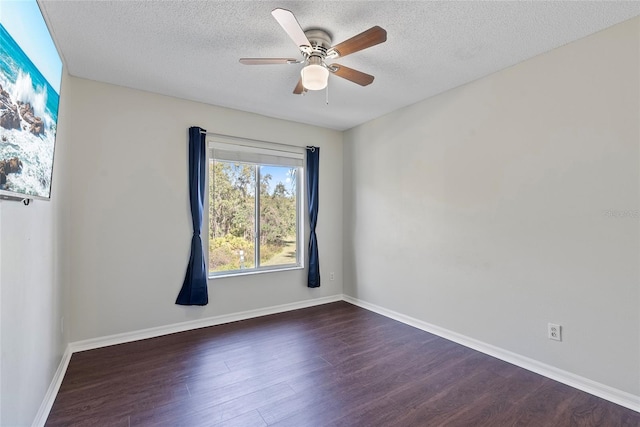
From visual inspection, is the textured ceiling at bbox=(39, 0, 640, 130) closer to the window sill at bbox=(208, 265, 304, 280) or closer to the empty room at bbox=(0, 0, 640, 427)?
the empty room at bbox=(0, 0, 640, 427)

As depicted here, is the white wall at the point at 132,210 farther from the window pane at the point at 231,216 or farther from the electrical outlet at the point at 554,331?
the electrical outlet at the point at 554,331

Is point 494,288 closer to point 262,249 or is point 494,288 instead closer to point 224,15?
point 262,249

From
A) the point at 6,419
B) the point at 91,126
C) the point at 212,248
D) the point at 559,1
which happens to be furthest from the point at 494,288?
the point at 91,126

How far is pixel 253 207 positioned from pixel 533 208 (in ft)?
10.1

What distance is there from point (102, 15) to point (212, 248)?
96.1 inches

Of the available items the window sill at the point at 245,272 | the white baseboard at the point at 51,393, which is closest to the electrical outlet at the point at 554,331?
the window sill at the point at 245,272

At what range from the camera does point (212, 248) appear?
12.2 feet

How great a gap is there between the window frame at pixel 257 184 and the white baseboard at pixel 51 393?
1.43 metres

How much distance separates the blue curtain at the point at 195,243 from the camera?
3396mm

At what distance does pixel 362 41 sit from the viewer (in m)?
1.92

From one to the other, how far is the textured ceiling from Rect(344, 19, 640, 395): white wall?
0.97ft

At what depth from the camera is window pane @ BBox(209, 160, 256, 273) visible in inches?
147

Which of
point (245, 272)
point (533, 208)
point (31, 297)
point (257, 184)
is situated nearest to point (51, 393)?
point (31, 297)

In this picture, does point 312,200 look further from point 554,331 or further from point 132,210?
point 554,331
